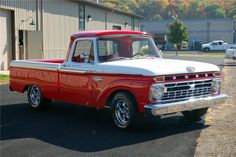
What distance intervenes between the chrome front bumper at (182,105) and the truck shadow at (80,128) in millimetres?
455

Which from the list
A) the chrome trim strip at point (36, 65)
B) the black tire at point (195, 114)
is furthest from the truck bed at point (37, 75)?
the black tire at point (195, 114)

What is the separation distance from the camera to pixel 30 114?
970 centimetres

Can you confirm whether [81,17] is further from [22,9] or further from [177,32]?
[177,32]

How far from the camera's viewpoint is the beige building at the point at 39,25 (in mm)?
21578

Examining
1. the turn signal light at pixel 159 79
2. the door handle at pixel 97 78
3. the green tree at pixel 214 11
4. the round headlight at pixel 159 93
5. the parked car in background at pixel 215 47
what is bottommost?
the round headlight at pixel 159 93

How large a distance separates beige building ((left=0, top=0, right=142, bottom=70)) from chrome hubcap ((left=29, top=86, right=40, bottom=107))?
36.9ft

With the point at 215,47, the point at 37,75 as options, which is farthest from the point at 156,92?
the point at 215,47

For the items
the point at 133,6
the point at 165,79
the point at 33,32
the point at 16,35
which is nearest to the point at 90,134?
the point at 165,79

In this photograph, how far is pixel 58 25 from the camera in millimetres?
26484

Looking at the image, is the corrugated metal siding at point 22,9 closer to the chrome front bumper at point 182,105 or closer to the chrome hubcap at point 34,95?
the chrome hubcap at point 34,95

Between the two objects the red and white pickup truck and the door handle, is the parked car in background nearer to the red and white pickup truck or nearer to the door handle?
the red and white pickup truck

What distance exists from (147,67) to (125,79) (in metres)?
0.48

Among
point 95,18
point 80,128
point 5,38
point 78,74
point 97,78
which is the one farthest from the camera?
point 95,18

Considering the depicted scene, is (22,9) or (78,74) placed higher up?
(22,9)
